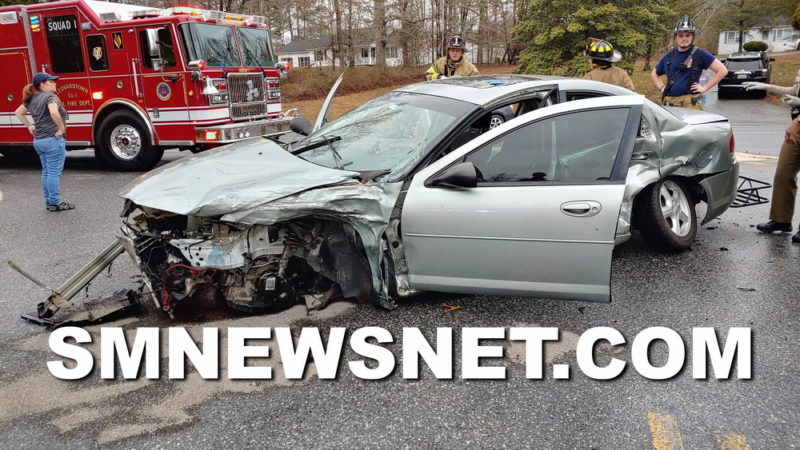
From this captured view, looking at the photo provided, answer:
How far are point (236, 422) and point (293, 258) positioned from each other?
4.12ft

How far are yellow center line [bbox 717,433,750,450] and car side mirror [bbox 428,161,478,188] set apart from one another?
1.75 metres

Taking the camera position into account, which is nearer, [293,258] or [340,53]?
[293,258]

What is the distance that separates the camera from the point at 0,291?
4.49 metres

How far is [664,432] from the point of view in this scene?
2.61m

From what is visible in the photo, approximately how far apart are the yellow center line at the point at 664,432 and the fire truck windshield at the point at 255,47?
9.47 meters

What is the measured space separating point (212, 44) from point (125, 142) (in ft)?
7.38

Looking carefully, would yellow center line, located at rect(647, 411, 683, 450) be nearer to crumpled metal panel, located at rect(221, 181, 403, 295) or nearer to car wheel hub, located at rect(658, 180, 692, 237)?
crumpled metal panel, located at rect(221, 181, 403, 295)

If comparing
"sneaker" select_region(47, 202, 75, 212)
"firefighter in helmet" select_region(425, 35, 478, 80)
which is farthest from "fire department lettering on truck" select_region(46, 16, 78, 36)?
"firefighter in helmet" select_region(425, 35, 478, 80)

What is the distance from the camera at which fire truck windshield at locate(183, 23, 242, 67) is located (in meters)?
9.42

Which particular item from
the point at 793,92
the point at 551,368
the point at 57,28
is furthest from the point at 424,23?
the point at 551,368

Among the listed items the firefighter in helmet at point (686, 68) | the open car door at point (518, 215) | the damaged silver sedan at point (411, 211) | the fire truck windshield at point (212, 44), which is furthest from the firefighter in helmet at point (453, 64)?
the fire truck windshield at point (212, 44)

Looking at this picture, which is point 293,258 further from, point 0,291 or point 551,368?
point 0,291

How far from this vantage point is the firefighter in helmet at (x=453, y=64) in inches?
291

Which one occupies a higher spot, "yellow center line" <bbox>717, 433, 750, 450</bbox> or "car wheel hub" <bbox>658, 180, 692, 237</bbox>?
"car wheel hub" <bbox>658, 180, 692, 237</bbox>
